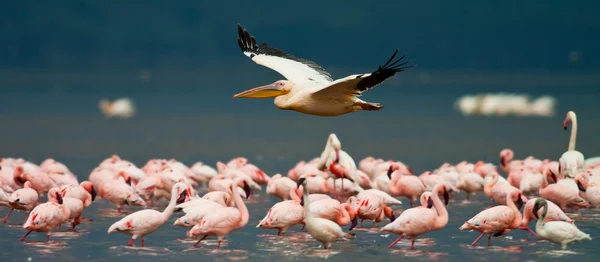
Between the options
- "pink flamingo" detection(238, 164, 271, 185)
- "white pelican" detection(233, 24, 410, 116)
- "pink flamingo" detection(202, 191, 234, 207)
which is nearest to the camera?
"white pelican" detection(233, 24, 410, 116)

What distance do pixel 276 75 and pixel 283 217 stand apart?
1571 inches

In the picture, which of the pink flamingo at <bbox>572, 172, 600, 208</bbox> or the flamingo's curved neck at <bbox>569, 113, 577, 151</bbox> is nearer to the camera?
the pink flamingo at <bbox>572, 172, 600, 208</bbox>

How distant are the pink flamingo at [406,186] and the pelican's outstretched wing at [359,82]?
1.55m

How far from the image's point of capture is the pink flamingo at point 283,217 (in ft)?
33.1

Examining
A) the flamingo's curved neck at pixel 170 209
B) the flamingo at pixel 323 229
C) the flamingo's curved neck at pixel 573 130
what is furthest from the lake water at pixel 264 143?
the flamingo's curved neck at pixel 573 130

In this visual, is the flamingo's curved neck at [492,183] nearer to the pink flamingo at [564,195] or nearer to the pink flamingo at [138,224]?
the pink flamingo at [564,195]

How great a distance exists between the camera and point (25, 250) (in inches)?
371

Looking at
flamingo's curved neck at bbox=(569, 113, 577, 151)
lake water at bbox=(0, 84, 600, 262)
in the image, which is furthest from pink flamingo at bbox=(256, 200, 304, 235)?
flamingo's curved neck at bbox=(569, 113, 577, 151)

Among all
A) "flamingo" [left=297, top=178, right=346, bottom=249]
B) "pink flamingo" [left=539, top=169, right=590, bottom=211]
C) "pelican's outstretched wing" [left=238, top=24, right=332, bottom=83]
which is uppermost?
"pelican's outstretched wing" [left=238, top=24, right=332, bottom=83]

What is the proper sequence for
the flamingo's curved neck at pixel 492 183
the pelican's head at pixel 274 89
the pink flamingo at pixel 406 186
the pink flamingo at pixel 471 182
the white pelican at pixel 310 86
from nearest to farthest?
the white pelican at pixel 310 86 < the pelican's head at pixel 274 89 < the flamingo's curved neck at pixel 492 183 < the pink flamingo at pixel 406 186 < the pink flamingo at pixel 471 182

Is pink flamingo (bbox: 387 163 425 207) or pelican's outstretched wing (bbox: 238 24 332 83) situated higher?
pelican's outstretched wing (bbox: 238 24 332 83)

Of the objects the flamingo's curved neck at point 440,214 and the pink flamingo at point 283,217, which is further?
the pink flamingo at point 283,217

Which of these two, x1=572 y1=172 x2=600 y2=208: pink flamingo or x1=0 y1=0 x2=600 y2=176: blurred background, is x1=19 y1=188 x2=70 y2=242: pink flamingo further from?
x1=0 y1=0 x2=600 y2=176: blurred background

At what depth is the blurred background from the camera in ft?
68.0
